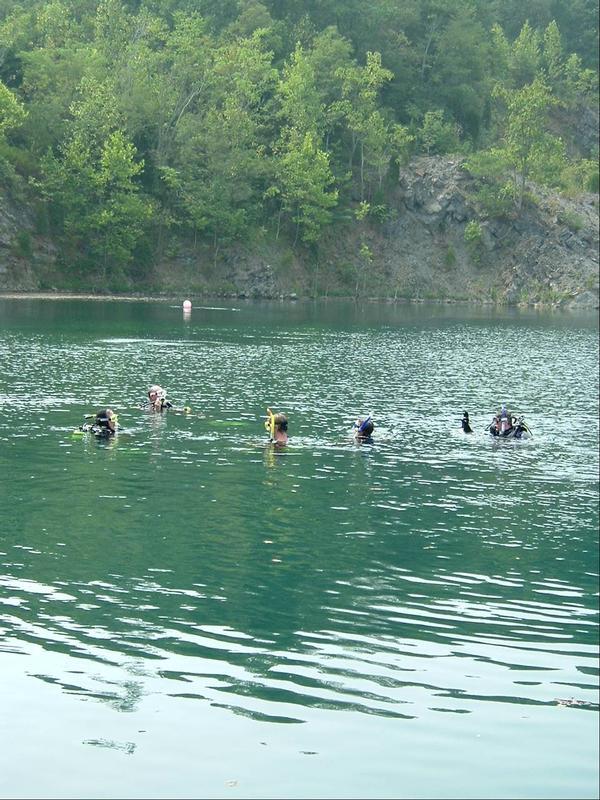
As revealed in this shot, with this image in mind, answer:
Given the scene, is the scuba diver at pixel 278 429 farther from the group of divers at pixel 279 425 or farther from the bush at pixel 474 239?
the bush at pixel 474 239

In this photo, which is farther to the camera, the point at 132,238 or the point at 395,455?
the point at 132,238

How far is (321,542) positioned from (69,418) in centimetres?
2551

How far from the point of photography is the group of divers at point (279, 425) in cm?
5503

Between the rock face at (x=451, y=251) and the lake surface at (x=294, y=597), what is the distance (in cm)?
10286

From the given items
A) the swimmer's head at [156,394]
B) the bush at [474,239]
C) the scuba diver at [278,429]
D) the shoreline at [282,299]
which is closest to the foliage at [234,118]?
the bush at [474,239]

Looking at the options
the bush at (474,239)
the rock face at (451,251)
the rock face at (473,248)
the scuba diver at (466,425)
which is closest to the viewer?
the scuba diver at (466,425)

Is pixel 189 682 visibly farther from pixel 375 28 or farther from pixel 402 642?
pixel 375 28

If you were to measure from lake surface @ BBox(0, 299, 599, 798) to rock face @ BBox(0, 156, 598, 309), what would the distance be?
102859 millimetres

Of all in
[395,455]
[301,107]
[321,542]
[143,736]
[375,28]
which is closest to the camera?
[143,736]

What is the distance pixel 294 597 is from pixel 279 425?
2321 cm

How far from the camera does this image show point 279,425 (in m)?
54.9

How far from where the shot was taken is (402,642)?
28.2 metres

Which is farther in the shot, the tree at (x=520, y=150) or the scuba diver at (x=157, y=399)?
the tree at (x=520, y=150)

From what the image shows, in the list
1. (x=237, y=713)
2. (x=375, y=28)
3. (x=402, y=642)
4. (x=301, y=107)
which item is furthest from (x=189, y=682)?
(x=375, y=28)
